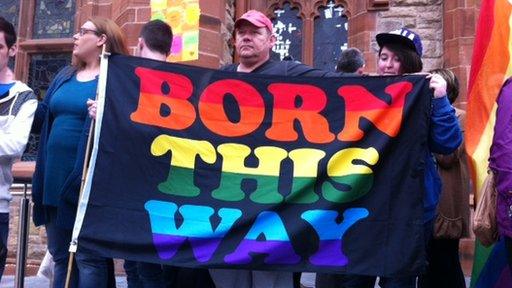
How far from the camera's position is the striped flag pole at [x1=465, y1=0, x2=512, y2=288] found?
3643 millimetres

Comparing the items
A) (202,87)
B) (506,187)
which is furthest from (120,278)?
(506,187)

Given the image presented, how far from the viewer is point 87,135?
12.1 feet

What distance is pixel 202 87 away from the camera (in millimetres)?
3711

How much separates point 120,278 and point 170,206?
3.09 meters

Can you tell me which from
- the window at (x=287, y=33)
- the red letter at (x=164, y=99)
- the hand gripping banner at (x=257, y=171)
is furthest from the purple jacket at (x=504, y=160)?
the window at (x=287, y=33)

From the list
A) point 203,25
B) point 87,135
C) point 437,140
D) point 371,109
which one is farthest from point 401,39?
point 203,25

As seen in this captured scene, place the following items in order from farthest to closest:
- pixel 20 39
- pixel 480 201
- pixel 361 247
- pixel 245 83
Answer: pixel 20 39, pixel 245 83, pixel 361 247, pixel 480 201

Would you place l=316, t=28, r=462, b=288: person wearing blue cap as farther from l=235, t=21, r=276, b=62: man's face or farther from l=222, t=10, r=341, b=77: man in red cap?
l=235, t=21, r=276, b=62: man's face

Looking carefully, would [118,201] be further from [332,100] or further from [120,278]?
[120,278]

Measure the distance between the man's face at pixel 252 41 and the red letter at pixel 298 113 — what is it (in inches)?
8.7

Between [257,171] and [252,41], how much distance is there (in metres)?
0.74

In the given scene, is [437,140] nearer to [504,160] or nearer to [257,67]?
[504,160]

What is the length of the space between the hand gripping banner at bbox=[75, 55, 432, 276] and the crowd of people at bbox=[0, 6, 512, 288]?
135 mm

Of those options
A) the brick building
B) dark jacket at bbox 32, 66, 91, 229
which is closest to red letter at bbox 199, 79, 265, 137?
dark jacket at bbox 32, 66, 91, 229
